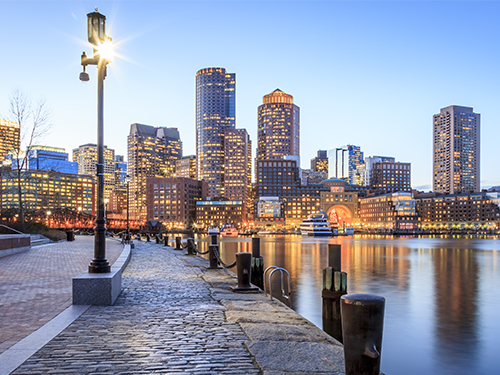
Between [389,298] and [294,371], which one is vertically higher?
[294,371]

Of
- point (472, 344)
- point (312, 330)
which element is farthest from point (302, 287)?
point (312, 330)

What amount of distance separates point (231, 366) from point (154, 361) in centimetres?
124

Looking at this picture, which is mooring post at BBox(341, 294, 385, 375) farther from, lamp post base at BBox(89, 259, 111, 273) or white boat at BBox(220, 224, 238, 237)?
white boat at BBox(220, 224, 238, 237)

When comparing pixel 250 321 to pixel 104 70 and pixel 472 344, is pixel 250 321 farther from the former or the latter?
pixel 472 344

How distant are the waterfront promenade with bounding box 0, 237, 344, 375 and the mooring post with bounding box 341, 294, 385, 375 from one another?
4.43 feet

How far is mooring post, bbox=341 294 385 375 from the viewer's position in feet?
17.0

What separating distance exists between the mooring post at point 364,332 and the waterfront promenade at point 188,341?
135cm

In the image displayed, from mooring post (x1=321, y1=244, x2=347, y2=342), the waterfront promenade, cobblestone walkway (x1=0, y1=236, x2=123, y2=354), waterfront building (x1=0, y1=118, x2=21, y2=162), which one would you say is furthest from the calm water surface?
waterfront building (x1=0, y1=118, x2=21, y2=162)

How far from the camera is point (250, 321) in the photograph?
969cm

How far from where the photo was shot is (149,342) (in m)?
7.59

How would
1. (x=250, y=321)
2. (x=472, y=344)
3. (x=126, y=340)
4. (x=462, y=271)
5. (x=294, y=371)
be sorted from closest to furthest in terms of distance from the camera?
(x=294, y=371), (x=126, y=340), (x=250, y=321), (x=472, y=344), (x=462, y=271)

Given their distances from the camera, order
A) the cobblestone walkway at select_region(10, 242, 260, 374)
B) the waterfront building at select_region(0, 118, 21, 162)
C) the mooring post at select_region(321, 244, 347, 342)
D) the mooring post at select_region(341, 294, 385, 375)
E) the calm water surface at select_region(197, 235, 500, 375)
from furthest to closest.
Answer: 1. the waterfront building at select_region(0, 118, 21, 162)
2. the mooring post at select_region(321, 244, 347, 342)
3. the calm water surface at select_region(197, 235, 500, 375)
4. the cobblestone walkway at select_region(10, 242, 260, 374)
5. the mooring post at select_region(341, 294, 385, 375)

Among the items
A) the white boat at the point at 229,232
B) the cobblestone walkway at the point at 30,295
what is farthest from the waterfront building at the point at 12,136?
the white boat at the point at 229,232

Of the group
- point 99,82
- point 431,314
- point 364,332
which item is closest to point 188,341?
point 364,332
